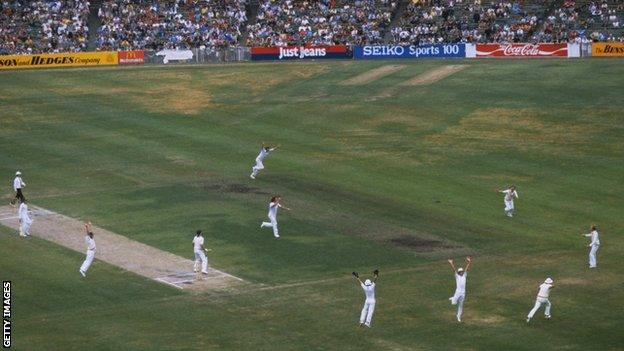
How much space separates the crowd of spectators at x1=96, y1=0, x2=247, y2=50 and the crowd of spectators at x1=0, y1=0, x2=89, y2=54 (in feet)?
6.37

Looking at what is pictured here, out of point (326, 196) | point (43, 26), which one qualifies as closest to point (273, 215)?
point (326, 196)

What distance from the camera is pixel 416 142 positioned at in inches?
2876

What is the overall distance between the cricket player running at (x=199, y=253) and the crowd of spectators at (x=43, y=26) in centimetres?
5993

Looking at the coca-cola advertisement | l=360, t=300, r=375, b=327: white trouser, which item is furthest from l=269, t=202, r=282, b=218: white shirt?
the coca-cola advertisement

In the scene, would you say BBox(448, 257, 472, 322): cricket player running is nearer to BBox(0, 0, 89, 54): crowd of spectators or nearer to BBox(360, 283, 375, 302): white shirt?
BBox(360, 283, 375, 302): white shirt

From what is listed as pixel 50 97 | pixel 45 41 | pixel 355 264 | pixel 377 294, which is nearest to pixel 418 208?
pixel 355 264

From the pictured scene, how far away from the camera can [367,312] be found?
39.8m

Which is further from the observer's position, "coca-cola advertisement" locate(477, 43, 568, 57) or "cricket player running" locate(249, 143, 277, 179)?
"coca-cola advertisement" locate(477, 43, 568, 57)

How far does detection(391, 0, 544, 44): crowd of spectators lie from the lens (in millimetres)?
100812

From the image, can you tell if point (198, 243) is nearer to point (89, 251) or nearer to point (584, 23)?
point (89, 251)

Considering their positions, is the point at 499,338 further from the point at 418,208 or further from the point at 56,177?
the point at 56,177

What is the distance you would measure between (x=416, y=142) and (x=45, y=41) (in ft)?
141

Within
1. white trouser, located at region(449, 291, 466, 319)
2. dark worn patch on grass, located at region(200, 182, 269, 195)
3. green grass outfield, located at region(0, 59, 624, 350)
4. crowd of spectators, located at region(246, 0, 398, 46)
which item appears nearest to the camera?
white trouser, located at region(449, 291, 466, 319)

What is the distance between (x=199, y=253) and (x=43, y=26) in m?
64.2
